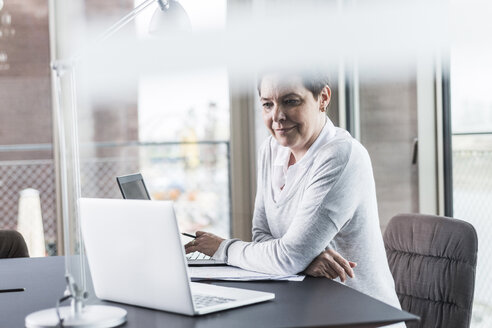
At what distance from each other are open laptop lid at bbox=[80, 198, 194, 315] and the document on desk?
0.26 meters

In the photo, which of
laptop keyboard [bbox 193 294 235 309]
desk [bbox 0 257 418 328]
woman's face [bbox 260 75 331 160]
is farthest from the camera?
woman's face [bbox 260 75 331 160]

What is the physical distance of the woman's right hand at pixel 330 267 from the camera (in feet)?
5.63

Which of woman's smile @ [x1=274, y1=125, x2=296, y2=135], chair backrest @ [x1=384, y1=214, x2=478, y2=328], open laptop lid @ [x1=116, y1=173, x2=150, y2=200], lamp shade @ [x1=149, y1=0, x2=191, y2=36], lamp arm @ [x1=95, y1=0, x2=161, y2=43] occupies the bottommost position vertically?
chair backrest @ [x1=384, y1=214, x2=478, y2=328]

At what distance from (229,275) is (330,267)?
0.79ft

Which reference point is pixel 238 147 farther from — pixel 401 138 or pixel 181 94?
pixel 401 138

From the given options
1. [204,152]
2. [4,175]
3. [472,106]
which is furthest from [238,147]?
[472,106]

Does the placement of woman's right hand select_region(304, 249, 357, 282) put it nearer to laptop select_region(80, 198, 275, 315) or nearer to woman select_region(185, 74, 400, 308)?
woman select_region(185, 74, 400, 308)

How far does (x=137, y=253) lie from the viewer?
1.43 metres

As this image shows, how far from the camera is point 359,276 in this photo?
1.86 metres

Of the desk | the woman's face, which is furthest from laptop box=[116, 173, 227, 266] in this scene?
the woman's face

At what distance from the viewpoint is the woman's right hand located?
172 centimetres

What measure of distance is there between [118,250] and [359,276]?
2.24 feet

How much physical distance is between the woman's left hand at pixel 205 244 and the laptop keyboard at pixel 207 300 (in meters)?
0.41

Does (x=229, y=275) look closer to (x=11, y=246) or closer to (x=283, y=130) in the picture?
(x=283, y=130)
